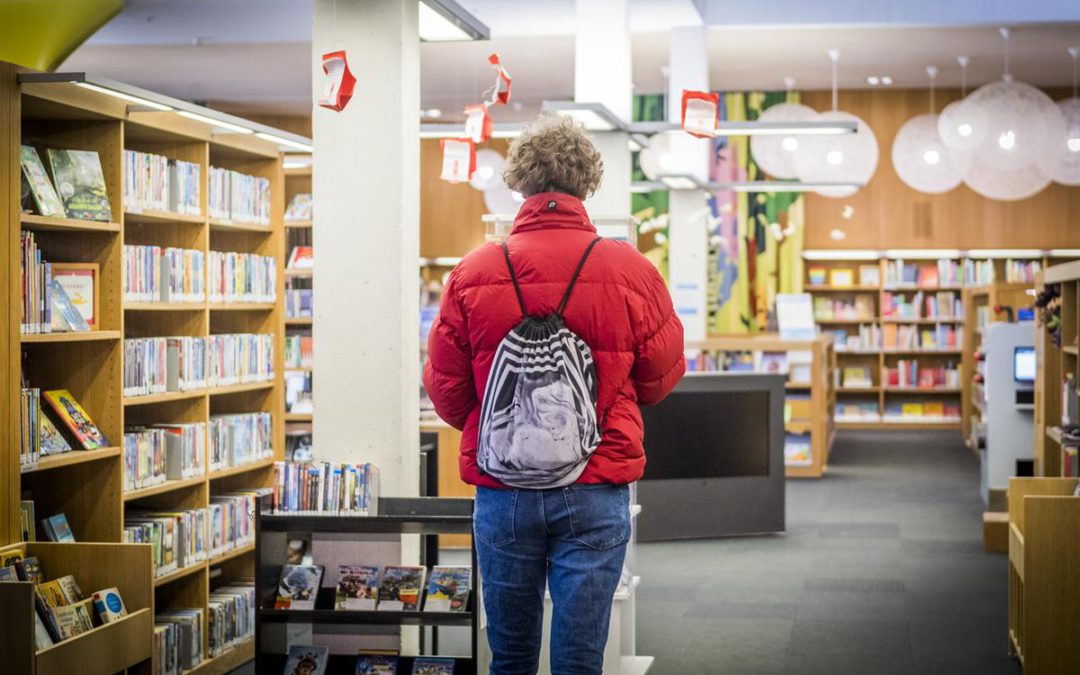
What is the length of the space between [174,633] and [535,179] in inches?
123

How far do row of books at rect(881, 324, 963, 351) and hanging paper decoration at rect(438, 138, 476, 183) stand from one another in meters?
12.5

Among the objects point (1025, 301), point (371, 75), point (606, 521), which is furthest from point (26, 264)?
point (1025, 301)

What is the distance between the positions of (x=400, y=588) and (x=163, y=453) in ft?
5.94

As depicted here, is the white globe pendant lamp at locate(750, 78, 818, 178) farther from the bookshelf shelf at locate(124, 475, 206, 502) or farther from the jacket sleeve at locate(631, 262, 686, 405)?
the jacket sleeve at locate(631, 262, 686, 405)

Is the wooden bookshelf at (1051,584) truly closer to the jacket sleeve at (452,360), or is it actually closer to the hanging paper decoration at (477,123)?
the jacket sleeve at (452,360)

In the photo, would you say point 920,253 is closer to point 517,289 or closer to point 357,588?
point 357,588

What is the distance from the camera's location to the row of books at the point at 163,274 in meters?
5.23

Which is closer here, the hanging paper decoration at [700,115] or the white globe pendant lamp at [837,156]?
the hanging paper decoration at [700,115]

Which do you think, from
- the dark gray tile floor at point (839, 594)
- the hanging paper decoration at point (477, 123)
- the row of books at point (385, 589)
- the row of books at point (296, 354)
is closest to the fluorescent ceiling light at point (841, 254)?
the dark gray tile floor at point (839, 594)

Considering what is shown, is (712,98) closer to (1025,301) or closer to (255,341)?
(255,341)

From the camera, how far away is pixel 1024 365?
10.1 m

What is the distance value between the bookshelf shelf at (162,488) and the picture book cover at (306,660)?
1.31 m

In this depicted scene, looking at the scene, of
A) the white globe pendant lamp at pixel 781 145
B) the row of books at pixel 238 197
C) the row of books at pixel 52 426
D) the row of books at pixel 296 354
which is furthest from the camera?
the white globe pendant lamp at pixel 781 145

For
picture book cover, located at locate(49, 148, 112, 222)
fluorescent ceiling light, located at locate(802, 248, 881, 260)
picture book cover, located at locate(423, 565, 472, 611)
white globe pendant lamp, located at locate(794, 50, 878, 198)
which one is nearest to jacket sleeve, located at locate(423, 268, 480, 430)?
picture book cover, located at locate(423, 565, 472, 611)
